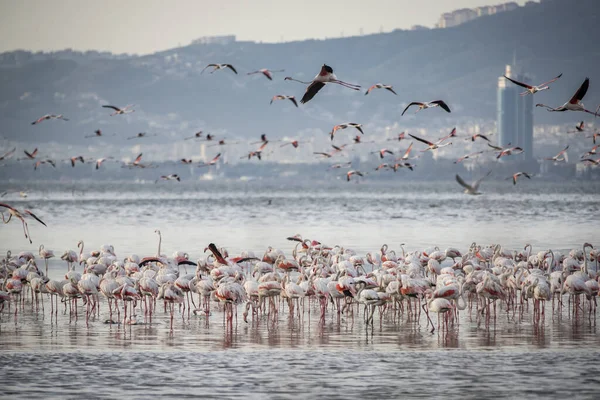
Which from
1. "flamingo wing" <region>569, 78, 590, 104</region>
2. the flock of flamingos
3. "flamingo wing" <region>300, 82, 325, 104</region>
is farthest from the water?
"flamingo wing" <region>569, 78, 590, 104</region>

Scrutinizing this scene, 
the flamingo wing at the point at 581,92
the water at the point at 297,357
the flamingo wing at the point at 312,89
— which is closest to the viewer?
the water at the point at 297,357

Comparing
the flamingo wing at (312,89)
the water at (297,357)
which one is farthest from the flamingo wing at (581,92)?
the flamingo wing at (312,89)

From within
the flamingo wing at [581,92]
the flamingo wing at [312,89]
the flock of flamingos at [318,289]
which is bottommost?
the flock of flamingos at [318,289]

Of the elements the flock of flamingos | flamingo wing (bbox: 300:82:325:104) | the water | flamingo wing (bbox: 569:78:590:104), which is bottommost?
the water

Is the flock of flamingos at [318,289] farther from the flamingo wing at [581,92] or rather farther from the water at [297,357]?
the flamingo wing at [581,92]

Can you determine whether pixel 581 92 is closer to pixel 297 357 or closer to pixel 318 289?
pixel 318 289

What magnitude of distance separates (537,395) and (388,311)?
7.42 meters

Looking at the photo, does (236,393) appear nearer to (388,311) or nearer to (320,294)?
(320,294)

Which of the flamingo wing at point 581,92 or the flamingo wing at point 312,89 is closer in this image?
the flamingo wing at point 312,89

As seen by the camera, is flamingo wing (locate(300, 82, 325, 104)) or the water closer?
the water

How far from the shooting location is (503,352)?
15.1 metres

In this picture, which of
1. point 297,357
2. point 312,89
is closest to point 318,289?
point 297,357

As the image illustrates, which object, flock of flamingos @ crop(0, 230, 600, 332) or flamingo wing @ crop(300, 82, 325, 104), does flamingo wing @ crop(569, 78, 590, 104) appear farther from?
flamingo wing @ crop(300, 82, 325, 104)

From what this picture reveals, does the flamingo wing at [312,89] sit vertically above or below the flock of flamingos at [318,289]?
above
